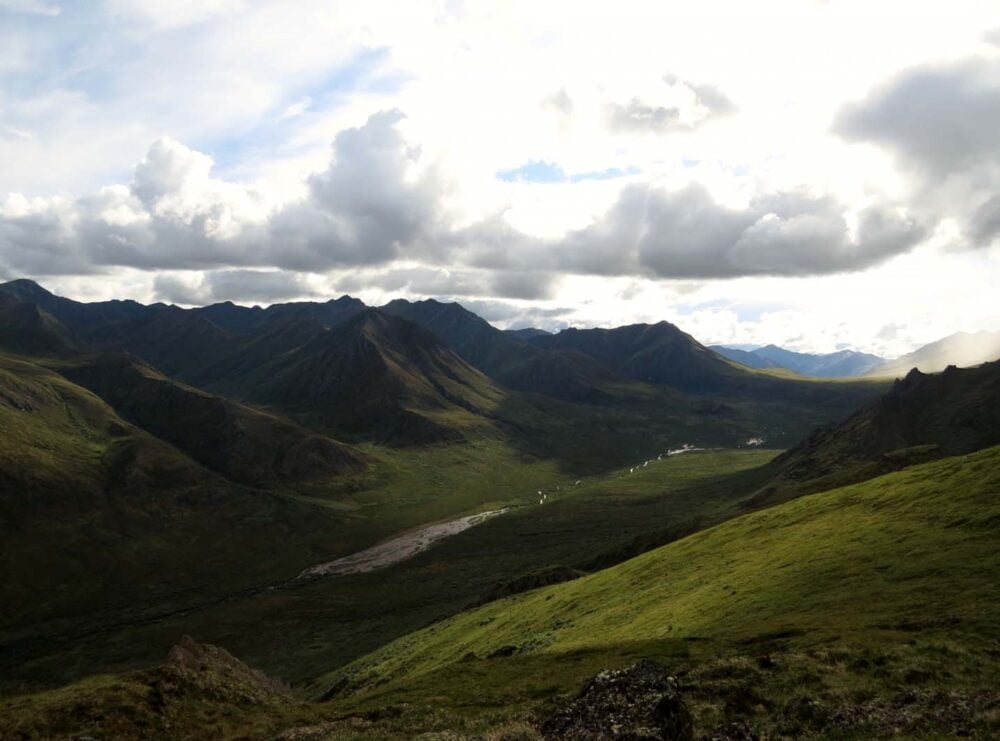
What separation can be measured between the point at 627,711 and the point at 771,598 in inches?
1020

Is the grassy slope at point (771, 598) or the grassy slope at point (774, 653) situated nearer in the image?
the grassy slope at point (774, 653)

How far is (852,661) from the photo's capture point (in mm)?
32312

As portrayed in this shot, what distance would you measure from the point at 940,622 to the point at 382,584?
144842 millimetres

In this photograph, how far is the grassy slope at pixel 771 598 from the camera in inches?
1524

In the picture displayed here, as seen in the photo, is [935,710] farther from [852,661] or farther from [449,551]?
[449,551]

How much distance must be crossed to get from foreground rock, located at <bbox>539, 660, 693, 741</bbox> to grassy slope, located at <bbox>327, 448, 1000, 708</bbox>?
6605 millimetres

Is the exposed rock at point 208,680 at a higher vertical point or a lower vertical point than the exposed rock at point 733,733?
lower

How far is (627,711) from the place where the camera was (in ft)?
97.0

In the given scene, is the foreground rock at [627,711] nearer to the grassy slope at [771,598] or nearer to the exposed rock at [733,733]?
the exposed rock at [733,733]

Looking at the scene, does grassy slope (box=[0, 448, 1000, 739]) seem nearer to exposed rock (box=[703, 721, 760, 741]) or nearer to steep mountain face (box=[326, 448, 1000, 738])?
steep mountain face (box=[326, 448, 1000, 738])

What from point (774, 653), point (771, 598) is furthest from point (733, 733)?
point (771, 598)

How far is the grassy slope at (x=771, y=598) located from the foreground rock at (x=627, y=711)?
21.7ft

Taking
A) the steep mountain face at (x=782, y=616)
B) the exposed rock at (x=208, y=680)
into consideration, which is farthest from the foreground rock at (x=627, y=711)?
the exposed rock at (x=208, y=680)

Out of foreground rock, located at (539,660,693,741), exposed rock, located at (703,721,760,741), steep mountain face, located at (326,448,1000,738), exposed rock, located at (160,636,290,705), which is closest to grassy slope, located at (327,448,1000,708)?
steep mountain face, located at (326,448,1000,738)
